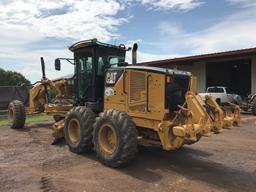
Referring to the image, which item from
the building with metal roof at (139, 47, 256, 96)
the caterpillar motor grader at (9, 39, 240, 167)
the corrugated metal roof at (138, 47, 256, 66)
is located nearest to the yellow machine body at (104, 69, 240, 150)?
the caterpillar motor grader at (9, 39, 240, 167)

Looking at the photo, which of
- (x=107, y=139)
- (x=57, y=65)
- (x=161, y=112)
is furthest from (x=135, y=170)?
(x=57, y=65)

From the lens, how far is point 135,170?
7.46 metres

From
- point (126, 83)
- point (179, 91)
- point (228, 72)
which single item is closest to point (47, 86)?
point (126, 83)

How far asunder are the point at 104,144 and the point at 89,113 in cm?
110

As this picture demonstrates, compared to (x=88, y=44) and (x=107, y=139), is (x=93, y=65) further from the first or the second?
(x=107, y=139)

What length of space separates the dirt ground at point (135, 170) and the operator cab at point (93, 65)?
57.1 inches

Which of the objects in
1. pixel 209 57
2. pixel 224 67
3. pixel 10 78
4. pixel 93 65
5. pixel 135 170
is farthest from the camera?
pixel 10 78

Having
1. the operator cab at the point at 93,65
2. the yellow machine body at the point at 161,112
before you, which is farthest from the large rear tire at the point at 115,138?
the operator cab at the point at 93,65

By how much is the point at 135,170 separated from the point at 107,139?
1.02m

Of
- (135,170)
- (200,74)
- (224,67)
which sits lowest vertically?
(135,170)

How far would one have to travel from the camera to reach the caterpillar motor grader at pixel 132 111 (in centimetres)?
731

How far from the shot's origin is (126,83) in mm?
8305

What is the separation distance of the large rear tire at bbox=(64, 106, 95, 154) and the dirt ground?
22cm

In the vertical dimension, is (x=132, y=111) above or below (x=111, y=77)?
below
